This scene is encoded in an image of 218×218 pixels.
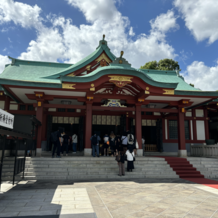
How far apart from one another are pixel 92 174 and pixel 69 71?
766 centimetres

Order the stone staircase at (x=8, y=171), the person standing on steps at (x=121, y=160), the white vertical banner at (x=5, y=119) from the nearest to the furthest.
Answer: the white vertical banner at (x=5, y=119)
the stone staircase at (x=8, y=171)
the person standing on steps at (x=121, y=160)

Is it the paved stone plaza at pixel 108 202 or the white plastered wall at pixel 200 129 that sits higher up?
the white plastered wall at pixel 200 129

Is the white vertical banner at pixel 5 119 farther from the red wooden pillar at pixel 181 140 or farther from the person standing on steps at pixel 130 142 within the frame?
the red wooden pillar at pixel 181 140

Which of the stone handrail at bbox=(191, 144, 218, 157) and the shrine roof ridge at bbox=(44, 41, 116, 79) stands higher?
the shrine roof ridge at bbox=(44, 41, 116, 79)

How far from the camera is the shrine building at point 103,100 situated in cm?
1127

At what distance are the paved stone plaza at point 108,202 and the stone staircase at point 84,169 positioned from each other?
1871 millimetres

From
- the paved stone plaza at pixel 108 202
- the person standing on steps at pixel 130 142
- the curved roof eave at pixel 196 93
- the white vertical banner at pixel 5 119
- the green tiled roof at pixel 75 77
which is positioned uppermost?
the green tiled roof at pixel 75 77

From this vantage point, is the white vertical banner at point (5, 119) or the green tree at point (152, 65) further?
the green tree at point (152, 65)

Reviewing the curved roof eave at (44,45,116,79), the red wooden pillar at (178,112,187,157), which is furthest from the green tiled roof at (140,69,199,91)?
the curved roof eave at (44,45,116,79)

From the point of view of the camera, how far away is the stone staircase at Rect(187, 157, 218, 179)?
9895 mm

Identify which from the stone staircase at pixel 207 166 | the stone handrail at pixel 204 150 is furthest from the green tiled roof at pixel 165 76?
the stone staircase at pixel 207 166

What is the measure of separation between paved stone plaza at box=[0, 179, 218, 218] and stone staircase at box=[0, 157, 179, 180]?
6.14ft

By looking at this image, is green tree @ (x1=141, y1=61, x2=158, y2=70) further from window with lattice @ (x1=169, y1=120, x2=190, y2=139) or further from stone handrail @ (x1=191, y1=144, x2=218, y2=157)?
stone handrail @ (x1=191, y1=144, x2=218, y2=157)

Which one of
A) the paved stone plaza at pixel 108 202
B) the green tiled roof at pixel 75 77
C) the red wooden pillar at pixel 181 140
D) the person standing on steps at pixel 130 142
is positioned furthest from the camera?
the red wooden pillar at pixel 181 140
